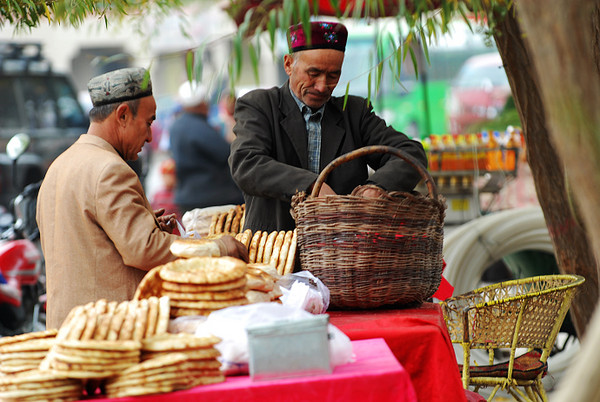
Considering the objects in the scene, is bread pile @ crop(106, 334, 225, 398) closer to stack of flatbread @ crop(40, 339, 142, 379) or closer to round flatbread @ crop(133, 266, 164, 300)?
stack of flatbread @ crop(40, 339, 142, 379)

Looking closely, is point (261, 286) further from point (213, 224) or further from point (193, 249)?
point (213, 224)

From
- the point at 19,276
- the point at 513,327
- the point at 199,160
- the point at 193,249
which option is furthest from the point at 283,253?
the point at 199,160

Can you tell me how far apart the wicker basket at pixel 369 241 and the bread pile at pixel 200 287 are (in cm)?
53

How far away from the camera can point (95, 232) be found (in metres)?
2.59

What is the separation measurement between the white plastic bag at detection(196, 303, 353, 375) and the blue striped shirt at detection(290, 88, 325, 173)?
4.27 ft

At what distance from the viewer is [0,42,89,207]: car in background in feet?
35.5

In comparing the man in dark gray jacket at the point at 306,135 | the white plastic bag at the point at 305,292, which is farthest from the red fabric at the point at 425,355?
the man in dark gray jacket at the point at 306,135

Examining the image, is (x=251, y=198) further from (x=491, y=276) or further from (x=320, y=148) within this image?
(x=491, y=276)

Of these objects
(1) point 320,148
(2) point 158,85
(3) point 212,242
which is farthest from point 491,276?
(2) point 158,85

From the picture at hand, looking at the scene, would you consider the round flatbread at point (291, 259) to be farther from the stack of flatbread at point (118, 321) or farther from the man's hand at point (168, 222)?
the stack of flatbread at point (118, 321)

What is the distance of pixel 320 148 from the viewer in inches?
134

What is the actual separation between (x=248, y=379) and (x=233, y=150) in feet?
4.58

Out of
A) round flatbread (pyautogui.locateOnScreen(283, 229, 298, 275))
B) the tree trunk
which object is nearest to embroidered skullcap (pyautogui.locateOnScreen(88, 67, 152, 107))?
round flatbread (pyautogui.locateOnScreen(283, 229, 298, 275))

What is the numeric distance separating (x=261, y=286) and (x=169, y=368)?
1.79 ft
